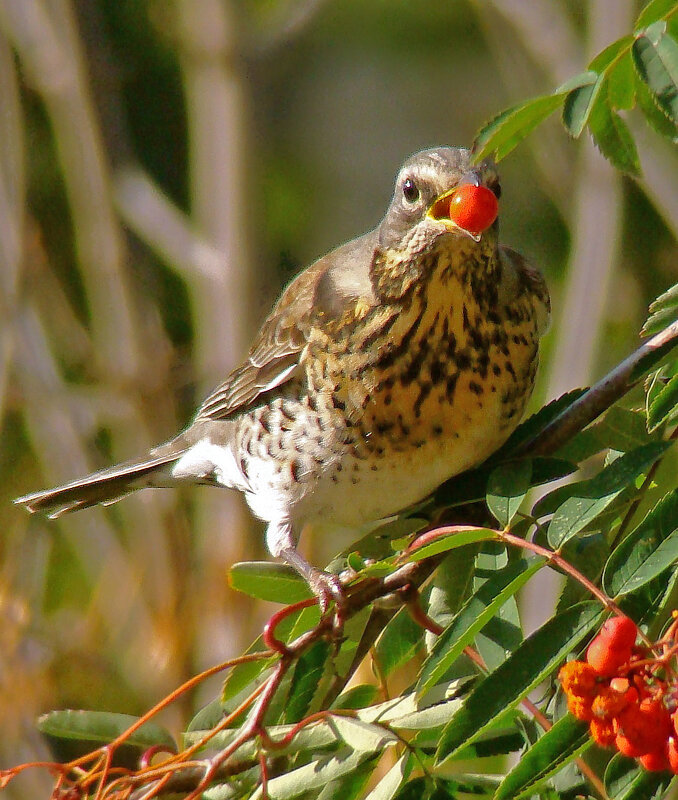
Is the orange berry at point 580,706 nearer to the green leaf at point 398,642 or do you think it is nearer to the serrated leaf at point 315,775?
the serrated leaf at point 315,775

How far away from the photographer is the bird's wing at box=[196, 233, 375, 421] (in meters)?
2.43

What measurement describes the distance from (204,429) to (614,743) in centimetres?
184

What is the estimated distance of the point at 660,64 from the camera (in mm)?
1619

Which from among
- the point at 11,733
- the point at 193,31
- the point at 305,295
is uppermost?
the point at 193,31

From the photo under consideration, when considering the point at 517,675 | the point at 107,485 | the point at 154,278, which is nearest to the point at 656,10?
the point at 517,675

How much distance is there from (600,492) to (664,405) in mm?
135

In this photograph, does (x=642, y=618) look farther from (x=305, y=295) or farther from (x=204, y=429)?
(x=204, y=429)

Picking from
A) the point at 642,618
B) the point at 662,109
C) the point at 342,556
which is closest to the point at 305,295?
the point at 342,556

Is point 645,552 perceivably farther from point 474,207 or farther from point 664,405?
point 474,207

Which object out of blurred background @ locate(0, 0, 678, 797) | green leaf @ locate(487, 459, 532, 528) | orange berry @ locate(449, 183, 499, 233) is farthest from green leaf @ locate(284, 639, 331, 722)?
blurred background @ locate(0, 0, 678, 797)

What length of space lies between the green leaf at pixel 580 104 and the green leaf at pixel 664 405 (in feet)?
1.19

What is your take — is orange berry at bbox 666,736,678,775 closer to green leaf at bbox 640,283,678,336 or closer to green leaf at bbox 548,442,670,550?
green leaf at bbox 548,442,670,550

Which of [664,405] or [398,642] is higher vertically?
[664,405]

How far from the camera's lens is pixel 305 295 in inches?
105
